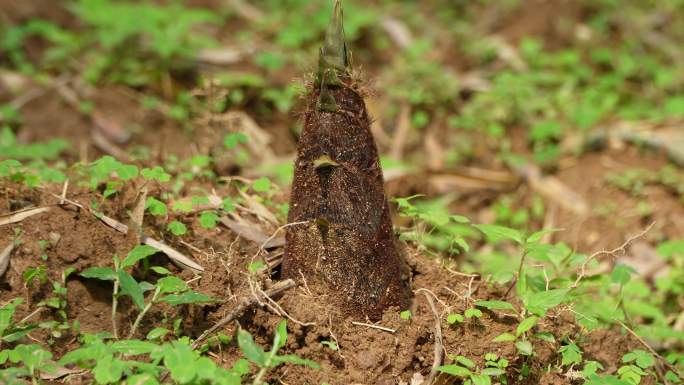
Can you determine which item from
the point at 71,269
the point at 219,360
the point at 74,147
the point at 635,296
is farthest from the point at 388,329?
the point at 74,147

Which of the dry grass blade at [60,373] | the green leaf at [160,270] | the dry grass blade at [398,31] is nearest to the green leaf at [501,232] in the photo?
the green leaf at [160,270]

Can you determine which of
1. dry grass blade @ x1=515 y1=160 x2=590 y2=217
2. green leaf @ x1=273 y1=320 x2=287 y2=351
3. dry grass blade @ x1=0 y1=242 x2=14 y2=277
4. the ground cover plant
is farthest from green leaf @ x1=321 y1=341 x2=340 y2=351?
dry grass blade @ x1=515 y1=160 x2=590 y2=217

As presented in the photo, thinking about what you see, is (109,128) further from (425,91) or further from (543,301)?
(543,301)

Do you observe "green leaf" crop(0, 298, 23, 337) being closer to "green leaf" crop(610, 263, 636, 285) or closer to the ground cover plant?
the ground cover plant

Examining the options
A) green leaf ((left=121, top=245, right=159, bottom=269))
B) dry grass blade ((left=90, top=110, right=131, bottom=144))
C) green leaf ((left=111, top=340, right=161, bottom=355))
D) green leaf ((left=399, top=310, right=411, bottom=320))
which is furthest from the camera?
dry grass blade ((left=90, top=110, right=131, bottom=144))

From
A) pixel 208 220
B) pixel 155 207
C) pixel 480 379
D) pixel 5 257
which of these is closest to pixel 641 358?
pixel 480 379

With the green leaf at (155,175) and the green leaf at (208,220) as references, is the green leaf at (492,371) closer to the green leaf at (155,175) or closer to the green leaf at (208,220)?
the green leaf at (208,220)

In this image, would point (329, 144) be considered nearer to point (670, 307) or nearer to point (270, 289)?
point (270, 289)
